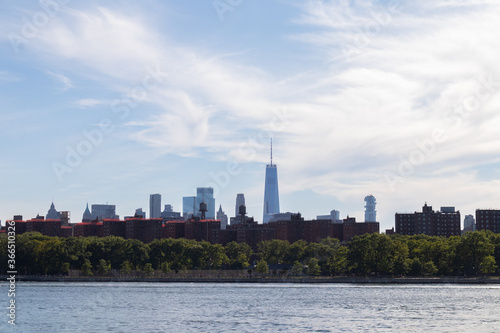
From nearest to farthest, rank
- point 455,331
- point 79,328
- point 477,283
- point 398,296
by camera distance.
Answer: point 455,331
point 79,328
point 398,296
point 477,283

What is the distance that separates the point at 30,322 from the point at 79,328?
11933mm

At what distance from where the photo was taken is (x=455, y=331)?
8488cm

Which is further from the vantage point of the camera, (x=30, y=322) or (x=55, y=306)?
(x=55, y=306)

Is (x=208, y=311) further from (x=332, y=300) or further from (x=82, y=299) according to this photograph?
(x=82, y=299)

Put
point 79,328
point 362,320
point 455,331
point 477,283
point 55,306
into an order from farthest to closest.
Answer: point 477,283, point 55,306, point 362,320, point 79,328, point 455,331

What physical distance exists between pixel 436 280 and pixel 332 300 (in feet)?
221

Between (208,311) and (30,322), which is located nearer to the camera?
(30,322)

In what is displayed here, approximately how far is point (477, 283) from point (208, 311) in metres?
101

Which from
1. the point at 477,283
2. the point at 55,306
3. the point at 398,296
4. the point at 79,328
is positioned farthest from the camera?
the point at 477,283

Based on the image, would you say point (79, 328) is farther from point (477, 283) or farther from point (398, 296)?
point (477, 283)

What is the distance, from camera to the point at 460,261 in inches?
7825

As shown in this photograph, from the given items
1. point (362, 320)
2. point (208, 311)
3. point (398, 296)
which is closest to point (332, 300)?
point (398, 296)

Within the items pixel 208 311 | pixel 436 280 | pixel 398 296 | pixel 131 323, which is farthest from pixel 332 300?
pixel 436 280

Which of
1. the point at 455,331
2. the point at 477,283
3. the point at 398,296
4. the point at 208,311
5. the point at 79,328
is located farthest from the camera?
the point at 477,283
